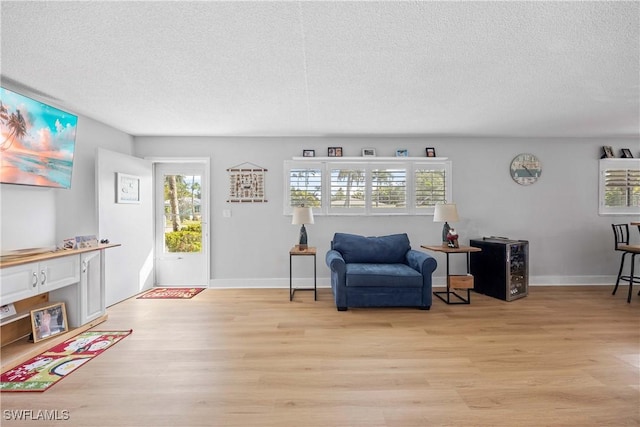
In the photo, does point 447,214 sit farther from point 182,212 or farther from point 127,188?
point 127,188

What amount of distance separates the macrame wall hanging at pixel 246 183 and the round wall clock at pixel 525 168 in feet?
13.0

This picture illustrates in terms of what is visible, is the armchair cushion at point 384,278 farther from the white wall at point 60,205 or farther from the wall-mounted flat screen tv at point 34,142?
the wall-mounted flat screen tv at point 34,142

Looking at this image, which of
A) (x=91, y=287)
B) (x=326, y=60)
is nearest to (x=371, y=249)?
(x=326, y=60)

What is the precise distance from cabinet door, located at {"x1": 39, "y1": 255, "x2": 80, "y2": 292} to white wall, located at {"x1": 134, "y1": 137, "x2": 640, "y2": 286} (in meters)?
1.94

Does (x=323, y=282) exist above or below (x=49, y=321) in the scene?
below

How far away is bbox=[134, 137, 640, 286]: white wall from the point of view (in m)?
4.79

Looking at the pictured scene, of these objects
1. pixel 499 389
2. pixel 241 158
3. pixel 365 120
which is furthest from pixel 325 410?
pixel 241 158

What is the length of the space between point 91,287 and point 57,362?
0.90m

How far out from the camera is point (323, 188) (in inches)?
189

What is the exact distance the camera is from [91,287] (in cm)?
318

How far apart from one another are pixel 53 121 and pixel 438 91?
12.3ft

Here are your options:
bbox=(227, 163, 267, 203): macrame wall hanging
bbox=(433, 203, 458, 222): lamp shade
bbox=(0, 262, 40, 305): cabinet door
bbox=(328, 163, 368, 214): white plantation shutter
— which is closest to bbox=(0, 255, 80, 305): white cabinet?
bbox=(0, 262, 40, 305): cabinet door

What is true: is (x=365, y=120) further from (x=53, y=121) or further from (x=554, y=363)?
(x=53, y=121)

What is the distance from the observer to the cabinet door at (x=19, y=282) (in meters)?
2.30
